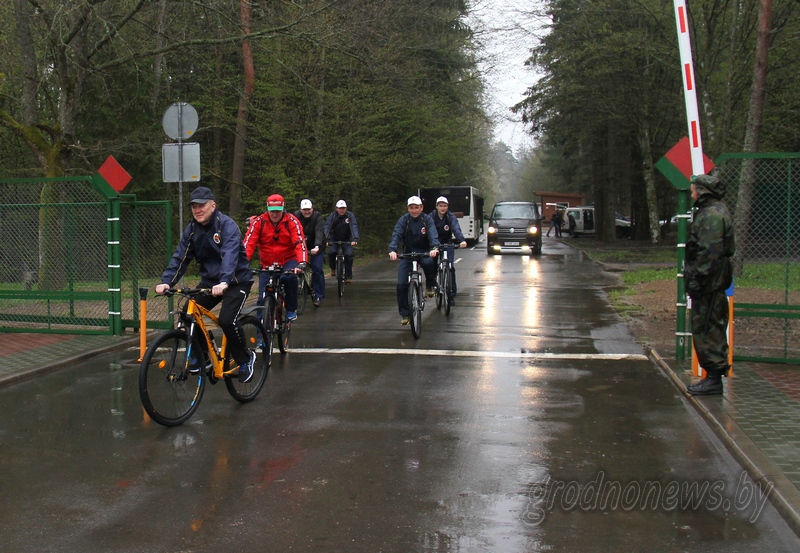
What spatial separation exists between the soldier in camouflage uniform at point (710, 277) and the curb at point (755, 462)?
35 centimetres

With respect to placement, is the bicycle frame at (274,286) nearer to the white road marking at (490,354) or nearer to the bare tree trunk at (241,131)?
the white road marking at (490,354)

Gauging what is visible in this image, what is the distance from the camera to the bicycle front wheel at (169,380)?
6387mm

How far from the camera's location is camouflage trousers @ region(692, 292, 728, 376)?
23.8 ft

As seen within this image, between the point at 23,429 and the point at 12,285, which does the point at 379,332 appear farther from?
the point at 23,429

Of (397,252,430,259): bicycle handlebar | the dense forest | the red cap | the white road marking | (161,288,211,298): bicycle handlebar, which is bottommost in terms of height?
the white road marking

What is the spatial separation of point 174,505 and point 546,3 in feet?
88.1

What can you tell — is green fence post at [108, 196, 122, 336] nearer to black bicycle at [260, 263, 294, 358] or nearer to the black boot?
black bicycle at [260, 263, 294, 358]

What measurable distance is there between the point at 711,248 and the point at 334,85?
22.7m

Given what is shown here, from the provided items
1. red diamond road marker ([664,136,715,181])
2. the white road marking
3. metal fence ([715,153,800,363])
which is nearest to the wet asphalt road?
the white road marking

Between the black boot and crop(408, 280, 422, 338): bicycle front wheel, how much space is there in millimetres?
4276

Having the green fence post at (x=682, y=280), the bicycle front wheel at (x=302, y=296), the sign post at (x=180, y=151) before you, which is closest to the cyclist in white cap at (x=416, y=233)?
the bicycle front wheel at (x=302, y=296)

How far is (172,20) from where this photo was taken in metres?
19.6

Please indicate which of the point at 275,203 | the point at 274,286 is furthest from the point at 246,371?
the point at 275,203

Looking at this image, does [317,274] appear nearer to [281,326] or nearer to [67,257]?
[67,257]
